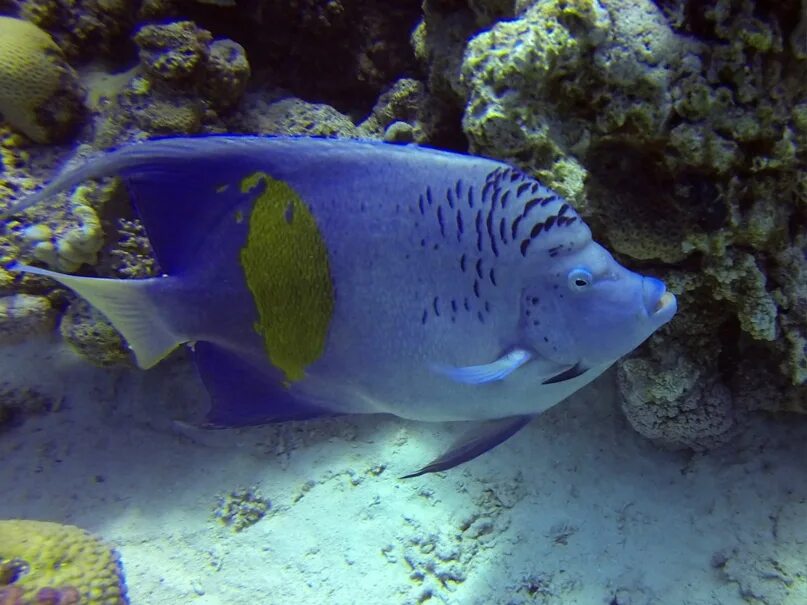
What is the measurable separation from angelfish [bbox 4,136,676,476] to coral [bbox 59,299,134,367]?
5.81 ft

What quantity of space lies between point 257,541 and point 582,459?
70.4 inches

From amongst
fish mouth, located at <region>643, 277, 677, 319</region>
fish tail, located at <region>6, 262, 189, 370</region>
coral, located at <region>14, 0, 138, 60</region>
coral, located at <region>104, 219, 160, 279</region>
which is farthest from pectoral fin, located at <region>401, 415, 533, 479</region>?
coral, located at <region>14, 0, 138, 60</region>

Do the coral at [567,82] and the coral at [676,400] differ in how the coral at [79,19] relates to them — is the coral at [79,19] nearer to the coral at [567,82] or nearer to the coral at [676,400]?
the coral at [567,82]

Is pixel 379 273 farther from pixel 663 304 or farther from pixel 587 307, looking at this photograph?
pixel 663 304

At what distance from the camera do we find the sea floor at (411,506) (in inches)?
100

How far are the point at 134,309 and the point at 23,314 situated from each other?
7.70 ft

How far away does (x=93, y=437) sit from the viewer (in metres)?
3.34

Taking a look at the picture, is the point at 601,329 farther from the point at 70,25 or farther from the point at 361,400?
the point at 70,25

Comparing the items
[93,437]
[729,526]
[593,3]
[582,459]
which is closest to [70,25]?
[93,437]

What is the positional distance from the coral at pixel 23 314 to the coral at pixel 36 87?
989 mm

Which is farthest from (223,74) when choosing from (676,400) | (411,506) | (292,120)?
(676,400)

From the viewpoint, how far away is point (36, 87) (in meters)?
3.25

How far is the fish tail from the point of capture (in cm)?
147

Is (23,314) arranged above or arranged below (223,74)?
below
